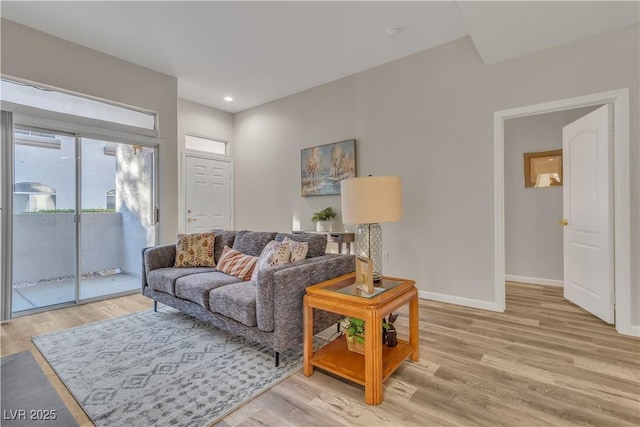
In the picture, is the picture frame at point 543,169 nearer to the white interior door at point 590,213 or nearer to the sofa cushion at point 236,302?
the white interior door at point 590,213

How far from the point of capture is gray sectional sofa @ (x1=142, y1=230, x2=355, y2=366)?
1986 mm

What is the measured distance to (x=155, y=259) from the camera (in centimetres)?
320

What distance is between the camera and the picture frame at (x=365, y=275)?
6.00 feet

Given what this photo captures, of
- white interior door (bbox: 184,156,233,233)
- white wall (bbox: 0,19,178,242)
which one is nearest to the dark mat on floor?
white wall (bbox: 0,19,178,242)

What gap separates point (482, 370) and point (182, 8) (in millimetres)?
3853

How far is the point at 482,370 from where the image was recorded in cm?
196

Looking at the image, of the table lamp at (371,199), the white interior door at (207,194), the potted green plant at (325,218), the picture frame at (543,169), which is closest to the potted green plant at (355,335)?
the table lamp at (371,199)

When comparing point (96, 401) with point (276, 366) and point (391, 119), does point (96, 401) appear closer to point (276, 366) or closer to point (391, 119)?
point (276, 366)

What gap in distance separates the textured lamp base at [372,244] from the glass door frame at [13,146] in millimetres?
3442

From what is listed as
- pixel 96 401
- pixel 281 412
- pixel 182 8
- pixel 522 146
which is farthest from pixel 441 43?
pixel 96 401

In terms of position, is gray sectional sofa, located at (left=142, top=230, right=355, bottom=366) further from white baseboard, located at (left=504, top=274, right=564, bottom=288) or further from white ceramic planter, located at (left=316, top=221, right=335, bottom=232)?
white baseboard, located at (left=504, top=274, right=564, bottom=288)

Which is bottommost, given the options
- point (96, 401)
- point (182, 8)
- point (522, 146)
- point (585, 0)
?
point (96, 401)

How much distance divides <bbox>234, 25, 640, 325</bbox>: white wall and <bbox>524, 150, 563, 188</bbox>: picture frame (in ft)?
5.52

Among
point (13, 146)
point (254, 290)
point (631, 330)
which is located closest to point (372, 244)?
point (254, 290)
